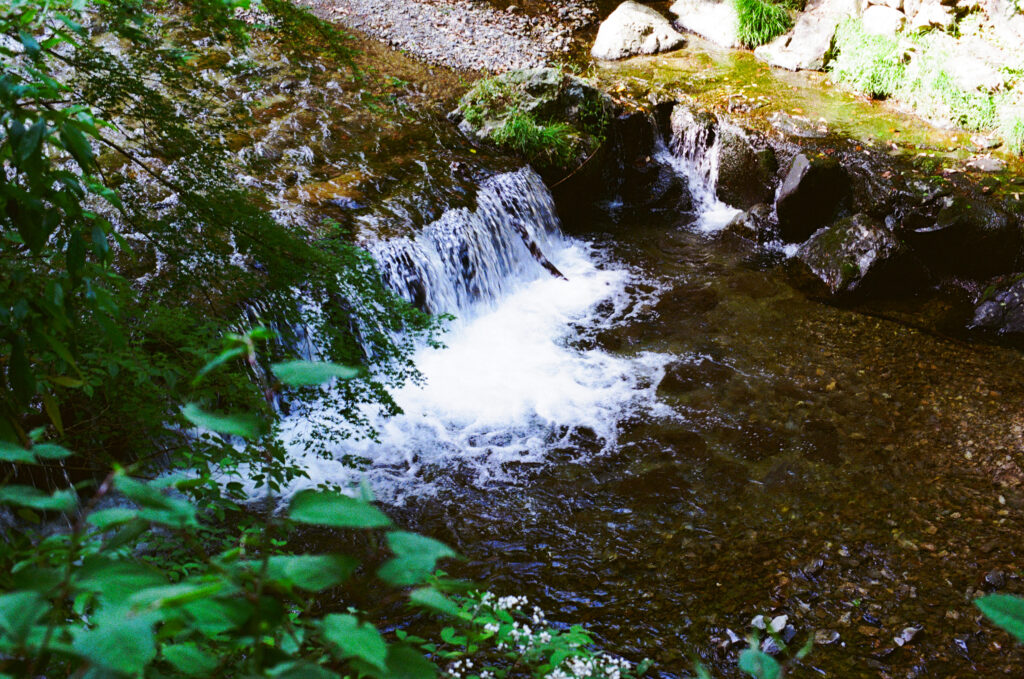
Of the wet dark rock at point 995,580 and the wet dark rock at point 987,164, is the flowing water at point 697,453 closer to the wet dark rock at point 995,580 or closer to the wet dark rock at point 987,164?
the wet dark rock at point 995,580

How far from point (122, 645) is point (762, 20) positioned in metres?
12.9

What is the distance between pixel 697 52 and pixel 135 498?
40.9 feet

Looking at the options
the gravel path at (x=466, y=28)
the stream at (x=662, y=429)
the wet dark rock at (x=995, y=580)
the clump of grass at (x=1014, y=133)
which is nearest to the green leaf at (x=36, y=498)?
Result: the stream at (x=662, y=429)

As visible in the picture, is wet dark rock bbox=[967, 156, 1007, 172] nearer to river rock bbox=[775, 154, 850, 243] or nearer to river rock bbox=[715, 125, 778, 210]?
river rock bbox=[775, 154, 850, 243]

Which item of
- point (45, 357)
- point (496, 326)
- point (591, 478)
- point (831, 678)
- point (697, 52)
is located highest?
point (697, 52)

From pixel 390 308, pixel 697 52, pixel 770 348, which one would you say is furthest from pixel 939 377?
pixel 697 52

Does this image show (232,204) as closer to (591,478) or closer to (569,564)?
(569,564)

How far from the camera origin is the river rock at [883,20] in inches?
393

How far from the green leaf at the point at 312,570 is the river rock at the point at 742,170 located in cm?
909

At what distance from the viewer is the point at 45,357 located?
2.04 m

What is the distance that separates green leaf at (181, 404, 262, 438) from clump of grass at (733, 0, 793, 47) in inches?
493

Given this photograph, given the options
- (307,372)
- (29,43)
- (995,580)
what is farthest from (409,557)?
(995,580)

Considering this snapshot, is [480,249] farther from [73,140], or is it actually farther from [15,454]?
[15,454]

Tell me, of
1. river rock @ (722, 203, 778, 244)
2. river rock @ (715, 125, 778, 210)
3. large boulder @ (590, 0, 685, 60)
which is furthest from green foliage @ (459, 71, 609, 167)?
large boulder @ (590, 0, 685, 60)
